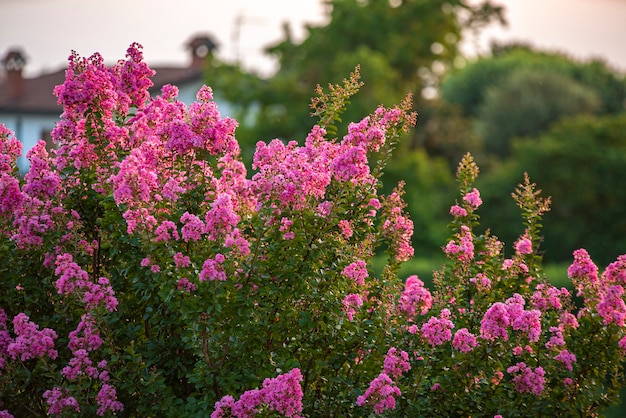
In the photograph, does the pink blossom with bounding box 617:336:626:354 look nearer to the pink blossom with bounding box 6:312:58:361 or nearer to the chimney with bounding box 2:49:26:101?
the pink blossom with bounding box 6:312:58:361

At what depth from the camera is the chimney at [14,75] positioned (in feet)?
180

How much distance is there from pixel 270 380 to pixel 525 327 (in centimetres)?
151

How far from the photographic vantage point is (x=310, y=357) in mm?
5887

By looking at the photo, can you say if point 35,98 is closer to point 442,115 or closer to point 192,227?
point 442,115

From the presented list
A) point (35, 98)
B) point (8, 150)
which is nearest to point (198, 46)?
point (35, 98)

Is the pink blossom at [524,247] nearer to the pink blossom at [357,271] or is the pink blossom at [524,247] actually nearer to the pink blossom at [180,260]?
the pink blossom at [357,271]

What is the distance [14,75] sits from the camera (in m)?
55.5

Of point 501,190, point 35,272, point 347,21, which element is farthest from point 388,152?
point 347,21

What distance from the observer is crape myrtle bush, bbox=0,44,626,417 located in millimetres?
5434

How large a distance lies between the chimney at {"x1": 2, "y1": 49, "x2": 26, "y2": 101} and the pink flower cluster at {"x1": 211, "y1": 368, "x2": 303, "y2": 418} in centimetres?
5223

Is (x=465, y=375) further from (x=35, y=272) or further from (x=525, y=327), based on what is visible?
(x=35, y=272)

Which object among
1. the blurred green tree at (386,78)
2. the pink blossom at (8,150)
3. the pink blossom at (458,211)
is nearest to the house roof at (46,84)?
the blurred green tree at (386,78)

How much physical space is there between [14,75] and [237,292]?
52955 mm

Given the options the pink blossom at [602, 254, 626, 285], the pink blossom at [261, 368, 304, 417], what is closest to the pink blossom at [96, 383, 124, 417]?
the pink blossom at [261, 368, 304, 417]
